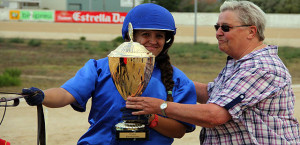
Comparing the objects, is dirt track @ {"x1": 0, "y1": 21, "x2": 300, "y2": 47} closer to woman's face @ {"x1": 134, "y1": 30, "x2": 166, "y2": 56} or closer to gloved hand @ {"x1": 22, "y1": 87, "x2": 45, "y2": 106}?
woman's face @ {"x1": 134, "y1": 30, "x2": 166, "y2": 56}

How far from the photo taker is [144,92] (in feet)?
9.31

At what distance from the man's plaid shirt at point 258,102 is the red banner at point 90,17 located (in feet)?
122

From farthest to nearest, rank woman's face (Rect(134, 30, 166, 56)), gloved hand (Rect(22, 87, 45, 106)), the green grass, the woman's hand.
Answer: the green grass, woman's face (Rect(134, 30, 166, 56)), the woman's hand, gloved hand (Rect(22, 87, 45, 106))

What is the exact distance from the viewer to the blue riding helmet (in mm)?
2770

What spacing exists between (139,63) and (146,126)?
38 centimetres

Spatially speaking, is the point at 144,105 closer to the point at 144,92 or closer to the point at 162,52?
the point at 144,92

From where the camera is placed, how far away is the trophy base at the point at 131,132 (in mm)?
2588

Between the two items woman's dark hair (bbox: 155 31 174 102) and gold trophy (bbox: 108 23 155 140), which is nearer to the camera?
gold trophy (bbox: 108 23 155 140)

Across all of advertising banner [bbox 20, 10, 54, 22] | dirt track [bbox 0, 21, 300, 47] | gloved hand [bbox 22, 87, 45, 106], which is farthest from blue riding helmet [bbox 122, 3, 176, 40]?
advertising banner [bbox 20, 10, 54, 22]

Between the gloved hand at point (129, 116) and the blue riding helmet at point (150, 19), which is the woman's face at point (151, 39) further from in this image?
the gloved hand at point (129, 116)

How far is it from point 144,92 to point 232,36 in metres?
0.62

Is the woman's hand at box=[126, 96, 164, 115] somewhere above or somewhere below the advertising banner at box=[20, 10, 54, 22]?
below

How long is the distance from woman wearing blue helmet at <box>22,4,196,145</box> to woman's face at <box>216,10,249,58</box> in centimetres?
31

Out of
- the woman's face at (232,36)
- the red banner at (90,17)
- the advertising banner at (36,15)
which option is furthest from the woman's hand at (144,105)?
the advertising banner at (36,15)
